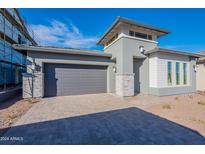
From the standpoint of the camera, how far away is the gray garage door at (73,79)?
806 centimetres

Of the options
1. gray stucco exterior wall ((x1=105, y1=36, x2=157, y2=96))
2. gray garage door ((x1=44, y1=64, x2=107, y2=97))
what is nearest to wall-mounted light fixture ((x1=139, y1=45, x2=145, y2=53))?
gray stucco exterior wall ((x1=105, y1=36, x2=157, y2=96))

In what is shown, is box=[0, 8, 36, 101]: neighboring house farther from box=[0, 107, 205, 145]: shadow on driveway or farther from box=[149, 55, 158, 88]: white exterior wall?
box=[149, 55, 158, 88]: white exterior wall

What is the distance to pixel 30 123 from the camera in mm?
3713

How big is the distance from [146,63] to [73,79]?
5.90m

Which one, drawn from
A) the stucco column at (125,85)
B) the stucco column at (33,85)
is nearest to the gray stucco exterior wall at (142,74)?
the stucco column at (125,85)

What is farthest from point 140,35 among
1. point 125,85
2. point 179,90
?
point 179,90

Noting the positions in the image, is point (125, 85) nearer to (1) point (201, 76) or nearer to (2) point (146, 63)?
(2) point (146, 63)

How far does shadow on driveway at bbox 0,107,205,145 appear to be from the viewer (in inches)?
107

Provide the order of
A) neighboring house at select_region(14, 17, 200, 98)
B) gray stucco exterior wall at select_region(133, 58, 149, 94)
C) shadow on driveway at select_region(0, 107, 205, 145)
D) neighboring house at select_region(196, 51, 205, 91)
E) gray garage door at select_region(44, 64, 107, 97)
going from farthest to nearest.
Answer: neighboring house at select_region(196, 51, 205, 91) < gray stucco exterior wall at select_region(133, 58, 149, 94) < gray garage door at select_region(44, 64, 107, 97) < neighboring house at select_region(14, 17, 200, 98) < shadow on driveway at select_region(0, 107, 205, 145)

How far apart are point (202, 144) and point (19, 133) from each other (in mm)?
4578

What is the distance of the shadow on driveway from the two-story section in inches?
169

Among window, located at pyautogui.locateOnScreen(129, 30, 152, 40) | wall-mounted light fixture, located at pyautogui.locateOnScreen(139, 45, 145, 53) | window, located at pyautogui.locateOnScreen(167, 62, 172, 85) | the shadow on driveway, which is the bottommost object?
the shadow on driveway

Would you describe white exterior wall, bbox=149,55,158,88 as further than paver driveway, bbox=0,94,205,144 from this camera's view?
Yes
